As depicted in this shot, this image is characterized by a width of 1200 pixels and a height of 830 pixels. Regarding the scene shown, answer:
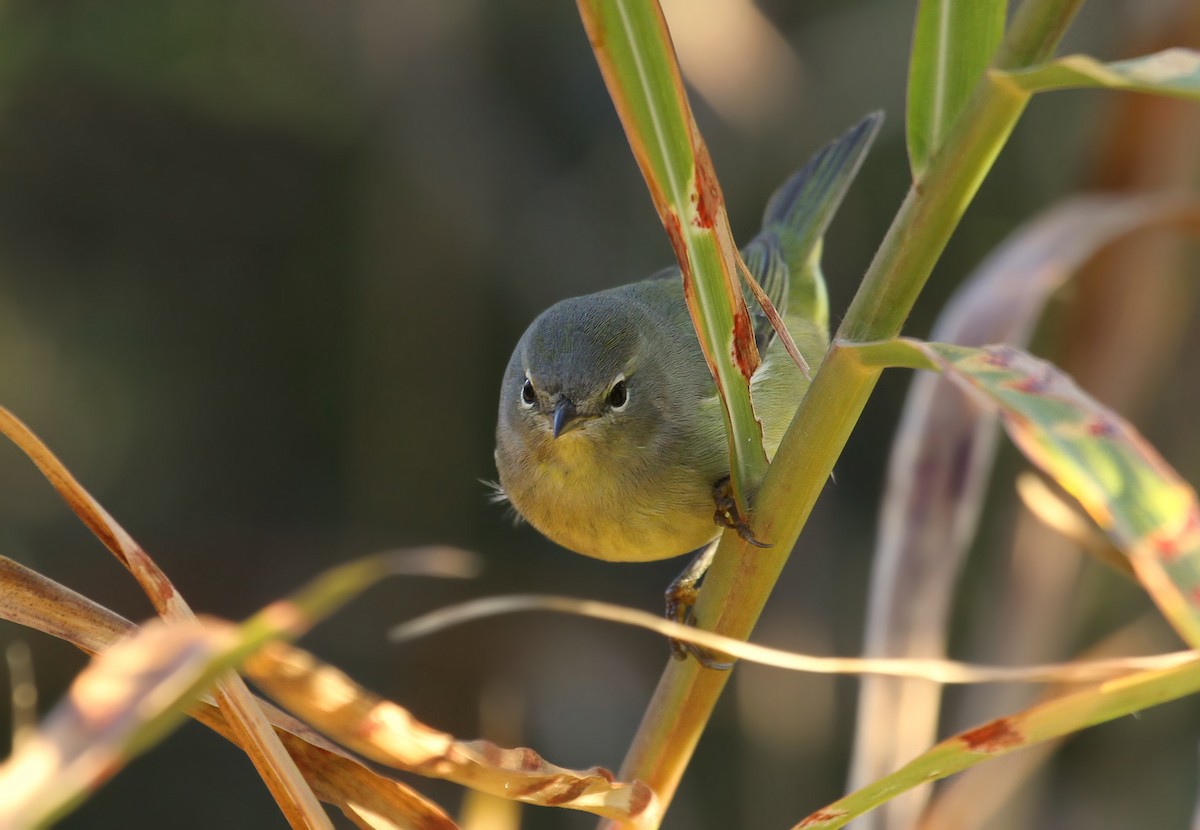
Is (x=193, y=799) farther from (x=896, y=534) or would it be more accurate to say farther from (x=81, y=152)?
(x=896, y=534)

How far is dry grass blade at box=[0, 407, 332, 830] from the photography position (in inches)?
52.7

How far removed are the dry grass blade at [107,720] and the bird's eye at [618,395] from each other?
206 centimetres

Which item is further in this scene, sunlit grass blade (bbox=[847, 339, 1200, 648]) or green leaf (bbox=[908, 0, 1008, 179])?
green leaf (bbox=[908, 0, 1008, 179])

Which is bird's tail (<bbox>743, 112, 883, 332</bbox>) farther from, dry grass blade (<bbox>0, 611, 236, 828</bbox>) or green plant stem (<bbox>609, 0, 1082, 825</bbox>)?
dry grass blade (<bbox>0, 611, 236, 828</bbox>)

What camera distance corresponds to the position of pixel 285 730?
1462mm

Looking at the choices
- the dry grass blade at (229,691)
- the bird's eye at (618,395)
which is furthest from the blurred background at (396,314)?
the dry grass blade at (229,691)

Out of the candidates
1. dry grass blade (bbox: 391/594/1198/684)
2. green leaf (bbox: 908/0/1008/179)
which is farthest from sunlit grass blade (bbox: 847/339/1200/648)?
green leaf (bbox: 908/0/1008/179)

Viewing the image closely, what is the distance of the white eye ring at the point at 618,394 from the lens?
2896 millimetres

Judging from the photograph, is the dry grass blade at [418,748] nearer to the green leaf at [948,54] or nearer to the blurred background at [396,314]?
the green leaf at [948,54]

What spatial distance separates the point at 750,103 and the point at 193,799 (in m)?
3.99

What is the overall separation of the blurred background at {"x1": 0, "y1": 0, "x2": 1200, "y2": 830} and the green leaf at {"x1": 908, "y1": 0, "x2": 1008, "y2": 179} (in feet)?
10.4

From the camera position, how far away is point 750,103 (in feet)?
14.9

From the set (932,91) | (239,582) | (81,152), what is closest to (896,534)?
(932,91)

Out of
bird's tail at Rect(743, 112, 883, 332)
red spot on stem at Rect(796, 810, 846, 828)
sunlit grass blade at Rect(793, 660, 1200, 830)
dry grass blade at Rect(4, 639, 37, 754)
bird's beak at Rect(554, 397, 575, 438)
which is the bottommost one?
red spot on stem at Rect(796, 810, 846, 828)
